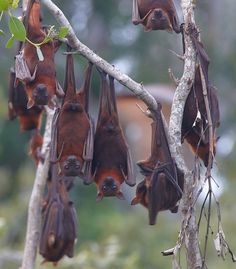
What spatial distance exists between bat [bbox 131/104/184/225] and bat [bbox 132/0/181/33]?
1.00 feet

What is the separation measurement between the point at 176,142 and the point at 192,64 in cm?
30

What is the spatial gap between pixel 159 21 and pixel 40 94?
55 cm

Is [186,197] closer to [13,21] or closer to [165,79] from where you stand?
[13,21]

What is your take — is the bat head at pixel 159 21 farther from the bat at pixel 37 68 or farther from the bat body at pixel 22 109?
the bat body at pixel 22 109

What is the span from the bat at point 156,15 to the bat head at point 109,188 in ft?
1.98

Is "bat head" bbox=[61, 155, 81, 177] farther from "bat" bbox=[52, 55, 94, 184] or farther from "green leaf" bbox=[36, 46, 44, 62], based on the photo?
"green leaf" bbox=[36, 46, 44, 62]

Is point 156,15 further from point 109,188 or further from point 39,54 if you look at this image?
point 109,188

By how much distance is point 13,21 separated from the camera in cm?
363

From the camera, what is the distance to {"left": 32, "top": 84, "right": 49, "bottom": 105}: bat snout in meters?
3.92

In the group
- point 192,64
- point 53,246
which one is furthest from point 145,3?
point 53,246

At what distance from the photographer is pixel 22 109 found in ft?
16.9

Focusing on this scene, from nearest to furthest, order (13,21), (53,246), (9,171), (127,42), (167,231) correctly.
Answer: (13,21) → (53,246) → (167,231) → (9,171) → (127,42)

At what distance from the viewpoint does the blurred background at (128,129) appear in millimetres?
11672

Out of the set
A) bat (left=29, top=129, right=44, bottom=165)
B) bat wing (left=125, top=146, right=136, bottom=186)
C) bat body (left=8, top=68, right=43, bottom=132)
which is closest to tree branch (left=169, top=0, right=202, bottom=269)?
bat wing (left=125, top=146, right=136, bottom=186)
